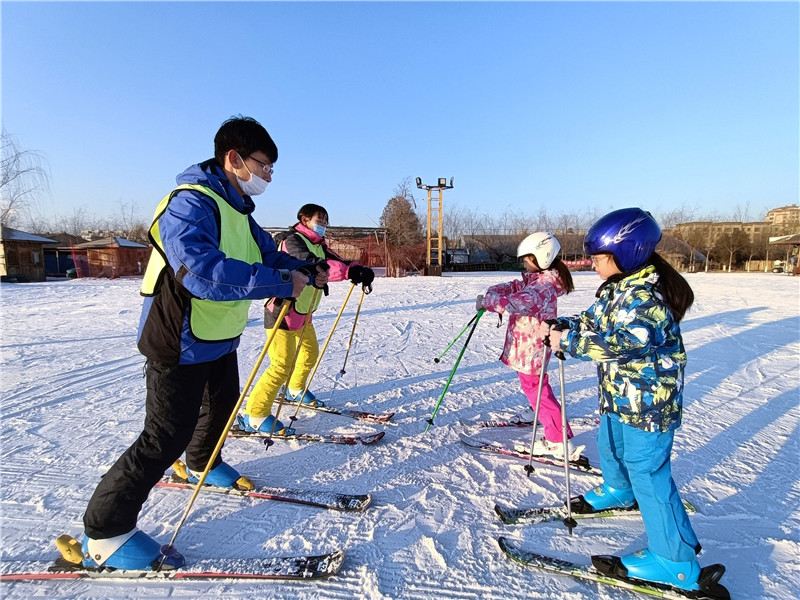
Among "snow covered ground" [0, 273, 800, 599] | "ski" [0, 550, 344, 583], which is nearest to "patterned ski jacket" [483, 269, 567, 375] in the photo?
"snow covered ground" [0, 273, 800, 599]

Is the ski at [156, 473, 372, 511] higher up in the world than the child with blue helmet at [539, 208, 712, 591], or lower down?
lower down

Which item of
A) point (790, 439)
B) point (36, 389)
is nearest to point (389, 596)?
point (790, 439)

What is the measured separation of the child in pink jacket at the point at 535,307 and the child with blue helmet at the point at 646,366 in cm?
105

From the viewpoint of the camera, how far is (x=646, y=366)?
2018mm

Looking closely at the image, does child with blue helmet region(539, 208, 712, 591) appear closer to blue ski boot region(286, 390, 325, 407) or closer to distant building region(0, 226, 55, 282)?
blue ski boot region(286, 390, 325, 407)

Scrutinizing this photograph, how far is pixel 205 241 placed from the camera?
1.99 metres

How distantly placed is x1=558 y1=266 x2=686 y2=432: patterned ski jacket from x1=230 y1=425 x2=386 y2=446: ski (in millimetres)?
2024

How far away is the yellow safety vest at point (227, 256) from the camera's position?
2.08 metres

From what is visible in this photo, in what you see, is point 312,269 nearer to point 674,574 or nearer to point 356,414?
point 356,414

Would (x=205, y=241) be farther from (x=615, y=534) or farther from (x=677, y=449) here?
(x=677, y=449)

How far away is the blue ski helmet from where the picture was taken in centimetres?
204

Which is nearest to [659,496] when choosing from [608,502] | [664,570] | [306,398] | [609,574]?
[664,570]

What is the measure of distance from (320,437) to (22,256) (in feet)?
95.2

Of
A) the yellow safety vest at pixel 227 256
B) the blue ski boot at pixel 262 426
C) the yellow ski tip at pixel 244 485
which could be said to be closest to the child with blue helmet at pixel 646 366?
the yellow safety vest at pixel 227 256
